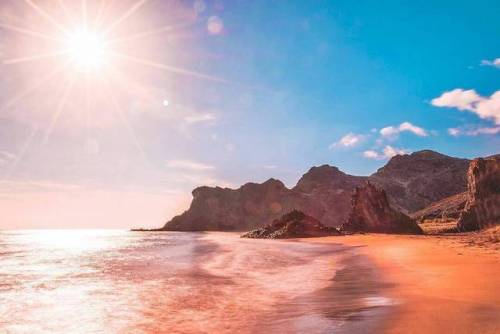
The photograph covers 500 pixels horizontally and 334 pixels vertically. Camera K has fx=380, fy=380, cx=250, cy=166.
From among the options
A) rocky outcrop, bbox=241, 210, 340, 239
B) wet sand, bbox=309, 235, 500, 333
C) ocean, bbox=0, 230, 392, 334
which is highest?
rocky outcrop, bbox=241, 210, 340, 239

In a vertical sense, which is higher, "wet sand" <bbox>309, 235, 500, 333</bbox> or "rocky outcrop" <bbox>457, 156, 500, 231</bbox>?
"rocky outcrop" <bbox>457, 156, 500, 231</bbox>

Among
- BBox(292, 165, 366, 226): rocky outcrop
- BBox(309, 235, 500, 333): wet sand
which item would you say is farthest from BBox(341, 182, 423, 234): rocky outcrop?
BBox(292, 165, 366, 226): rocky outcrop

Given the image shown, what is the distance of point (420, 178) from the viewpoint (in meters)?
168

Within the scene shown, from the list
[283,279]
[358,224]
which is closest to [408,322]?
[283,279]

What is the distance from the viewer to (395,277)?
13164mm

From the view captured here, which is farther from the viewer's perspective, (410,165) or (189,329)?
(410,165)

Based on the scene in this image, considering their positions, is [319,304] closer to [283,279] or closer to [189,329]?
[189,329]

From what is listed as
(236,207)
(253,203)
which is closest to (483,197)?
(253,203)

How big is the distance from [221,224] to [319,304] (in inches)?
6526

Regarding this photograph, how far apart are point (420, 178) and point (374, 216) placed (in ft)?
387

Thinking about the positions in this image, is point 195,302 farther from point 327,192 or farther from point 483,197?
point 327,192

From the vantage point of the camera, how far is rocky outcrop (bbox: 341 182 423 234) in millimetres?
58688

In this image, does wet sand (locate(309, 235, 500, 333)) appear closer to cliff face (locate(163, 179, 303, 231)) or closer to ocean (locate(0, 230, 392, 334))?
ocean (locate(0, 230, 392, 334))

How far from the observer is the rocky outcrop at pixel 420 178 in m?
154
